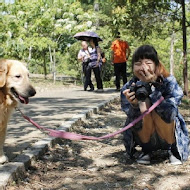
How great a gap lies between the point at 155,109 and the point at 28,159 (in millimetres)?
1472

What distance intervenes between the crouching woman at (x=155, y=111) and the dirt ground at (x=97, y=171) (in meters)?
0.20

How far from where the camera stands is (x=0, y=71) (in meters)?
3.15

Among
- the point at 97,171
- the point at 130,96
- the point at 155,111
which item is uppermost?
the point at 130,96

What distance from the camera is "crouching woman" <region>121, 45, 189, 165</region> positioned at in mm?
3307

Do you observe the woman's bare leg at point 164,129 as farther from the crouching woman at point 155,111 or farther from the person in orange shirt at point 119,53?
the person in orange shirt at point 119,53

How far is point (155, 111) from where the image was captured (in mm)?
3361

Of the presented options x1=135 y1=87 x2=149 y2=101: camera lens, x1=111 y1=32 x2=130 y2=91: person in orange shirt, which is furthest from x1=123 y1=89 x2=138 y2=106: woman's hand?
x1=111 y1=32 x2=130 y2=91: person in orange shirt

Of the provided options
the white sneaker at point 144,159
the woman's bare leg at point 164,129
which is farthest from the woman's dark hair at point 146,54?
the white sneaker at point 144,159

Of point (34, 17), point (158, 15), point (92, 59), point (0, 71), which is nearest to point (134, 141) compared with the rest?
point (0, 71)

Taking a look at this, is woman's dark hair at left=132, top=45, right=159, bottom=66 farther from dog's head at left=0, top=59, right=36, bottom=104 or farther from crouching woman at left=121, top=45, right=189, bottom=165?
dog's head at left=0, top=59, right=36, bottom=104

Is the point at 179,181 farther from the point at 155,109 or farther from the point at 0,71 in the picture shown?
the point at 0,71

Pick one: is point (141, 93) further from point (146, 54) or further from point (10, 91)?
point (10, 91)

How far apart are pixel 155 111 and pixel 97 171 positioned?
0.92 m

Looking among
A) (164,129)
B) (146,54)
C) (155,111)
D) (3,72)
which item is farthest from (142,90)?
(3,72)
